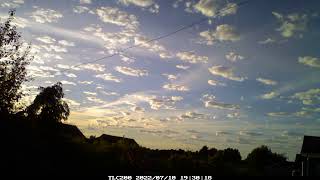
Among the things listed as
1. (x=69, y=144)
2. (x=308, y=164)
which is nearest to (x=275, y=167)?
(x=308, y=164)

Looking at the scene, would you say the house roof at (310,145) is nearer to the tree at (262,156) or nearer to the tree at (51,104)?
the tree at (51,104)

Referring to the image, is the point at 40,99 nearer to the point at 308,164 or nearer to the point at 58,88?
the point at 58,88

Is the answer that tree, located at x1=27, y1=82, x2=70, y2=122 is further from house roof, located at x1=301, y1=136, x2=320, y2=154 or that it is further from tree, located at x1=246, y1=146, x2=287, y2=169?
tree, located at x1=246, y1=146, x2=287, y2=169

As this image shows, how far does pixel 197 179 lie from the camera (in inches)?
727

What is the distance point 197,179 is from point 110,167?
10.1 metres

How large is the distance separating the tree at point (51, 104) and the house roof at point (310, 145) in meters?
29.9

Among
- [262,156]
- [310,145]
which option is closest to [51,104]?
[310,145]

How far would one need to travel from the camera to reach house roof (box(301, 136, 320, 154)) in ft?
91.1

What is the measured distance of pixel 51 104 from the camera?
46906 millimetres

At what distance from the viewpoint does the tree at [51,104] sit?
1796 inches

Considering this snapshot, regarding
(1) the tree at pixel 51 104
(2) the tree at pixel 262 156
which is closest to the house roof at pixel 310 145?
(1) the tree at pixel 51 104

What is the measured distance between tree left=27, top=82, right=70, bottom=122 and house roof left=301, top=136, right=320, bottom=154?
29853mm

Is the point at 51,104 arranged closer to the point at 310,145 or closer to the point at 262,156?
the point at 310,145

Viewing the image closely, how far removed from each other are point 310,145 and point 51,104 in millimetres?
31970
